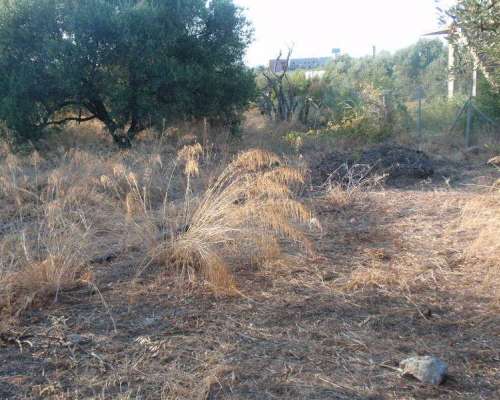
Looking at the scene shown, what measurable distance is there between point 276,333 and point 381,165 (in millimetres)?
5861

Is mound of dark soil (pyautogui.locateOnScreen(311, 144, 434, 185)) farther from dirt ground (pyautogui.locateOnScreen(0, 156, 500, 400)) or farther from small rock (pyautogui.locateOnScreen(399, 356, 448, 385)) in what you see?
small rock (pyautogui.locateOnScreen(399, 356, 448, 385))

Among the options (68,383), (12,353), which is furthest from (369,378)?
(12,353)

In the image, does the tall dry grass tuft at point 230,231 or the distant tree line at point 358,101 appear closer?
the tall dry grass tuft at point 230,231

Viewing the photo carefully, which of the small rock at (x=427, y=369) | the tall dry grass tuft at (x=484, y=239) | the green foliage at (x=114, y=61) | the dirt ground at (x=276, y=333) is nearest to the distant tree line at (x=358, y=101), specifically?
the tall dry grass tuft at (x=484, y=239)

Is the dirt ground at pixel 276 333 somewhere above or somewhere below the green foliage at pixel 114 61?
below

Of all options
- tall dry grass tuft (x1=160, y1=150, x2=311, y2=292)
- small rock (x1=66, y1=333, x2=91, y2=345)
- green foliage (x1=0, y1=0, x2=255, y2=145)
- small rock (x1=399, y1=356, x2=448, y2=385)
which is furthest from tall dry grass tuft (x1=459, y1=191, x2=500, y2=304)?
green foliage (x1=0, y1=0, x2=255, y2=145)

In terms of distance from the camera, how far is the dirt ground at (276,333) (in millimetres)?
2789

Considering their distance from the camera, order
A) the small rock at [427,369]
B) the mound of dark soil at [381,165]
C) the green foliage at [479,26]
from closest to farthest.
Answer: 1. the small rock at [427,369]
2. the green foliage at [479,26]
3. the mound of dark soil at [381,165]

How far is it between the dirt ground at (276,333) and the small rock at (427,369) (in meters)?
0.04

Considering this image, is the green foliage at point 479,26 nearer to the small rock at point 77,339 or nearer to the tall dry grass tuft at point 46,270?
the tall dry grass tuft at point 46,270

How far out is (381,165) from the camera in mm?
8742

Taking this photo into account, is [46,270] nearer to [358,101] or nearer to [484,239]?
[484,239]

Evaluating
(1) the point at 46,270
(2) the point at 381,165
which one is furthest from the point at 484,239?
(2) the point at 381,165

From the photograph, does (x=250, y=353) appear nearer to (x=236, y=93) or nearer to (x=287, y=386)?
(x=287, y=386)
